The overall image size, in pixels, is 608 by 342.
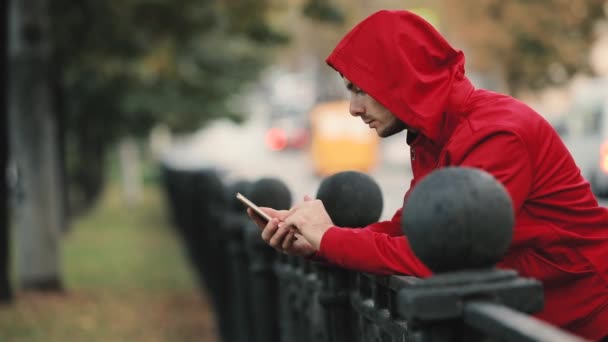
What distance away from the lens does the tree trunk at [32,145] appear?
482 inches

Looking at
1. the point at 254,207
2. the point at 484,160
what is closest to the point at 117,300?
the point at 254,207

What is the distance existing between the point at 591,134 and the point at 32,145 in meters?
9.57

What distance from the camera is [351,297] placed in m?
3.90

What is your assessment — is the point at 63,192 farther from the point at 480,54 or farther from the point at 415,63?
the point at 415,63

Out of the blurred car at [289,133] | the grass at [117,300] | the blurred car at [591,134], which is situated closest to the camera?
the grass at [117,300]

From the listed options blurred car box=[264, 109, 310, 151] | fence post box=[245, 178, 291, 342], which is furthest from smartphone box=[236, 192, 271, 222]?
blurred car box=[264, 109, 310, 151]

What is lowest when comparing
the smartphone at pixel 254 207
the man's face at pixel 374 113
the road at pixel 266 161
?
the road at pixel 266 161

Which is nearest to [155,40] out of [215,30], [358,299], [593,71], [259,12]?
[215,30]

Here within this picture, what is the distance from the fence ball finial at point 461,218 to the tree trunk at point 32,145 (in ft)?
33.9

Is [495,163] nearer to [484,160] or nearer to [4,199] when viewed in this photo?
[484,160]

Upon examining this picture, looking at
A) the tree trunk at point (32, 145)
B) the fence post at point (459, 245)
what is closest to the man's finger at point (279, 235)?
the fence post at point (459, 245)

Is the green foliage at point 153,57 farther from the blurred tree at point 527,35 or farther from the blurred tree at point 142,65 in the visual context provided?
the blurred tree at point 527,35

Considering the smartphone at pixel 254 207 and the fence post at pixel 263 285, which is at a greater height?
the smartphone at pixel 254 207

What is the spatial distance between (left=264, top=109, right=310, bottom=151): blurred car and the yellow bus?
21.8 metres
